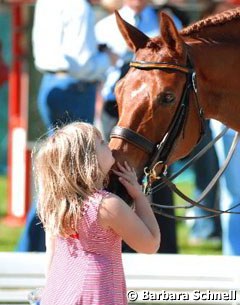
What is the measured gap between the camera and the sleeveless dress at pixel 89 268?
3863 millimetres

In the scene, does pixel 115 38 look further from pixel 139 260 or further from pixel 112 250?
pixel 112 250

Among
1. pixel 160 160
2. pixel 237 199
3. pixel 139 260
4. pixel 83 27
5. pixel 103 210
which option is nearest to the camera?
pixel 103 210

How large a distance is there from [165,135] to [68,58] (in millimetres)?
3182

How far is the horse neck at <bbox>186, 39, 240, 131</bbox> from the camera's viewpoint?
4.55 meters

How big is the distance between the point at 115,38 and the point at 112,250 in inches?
158

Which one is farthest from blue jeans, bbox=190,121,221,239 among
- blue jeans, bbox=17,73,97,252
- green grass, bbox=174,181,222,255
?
blue jeans, bbox=17,73,97,252

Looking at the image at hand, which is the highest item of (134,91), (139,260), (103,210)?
(134,91)

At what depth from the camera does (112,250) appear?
3930 millimetres

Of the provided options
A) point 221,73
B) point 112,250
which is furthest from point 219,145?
point 112,250

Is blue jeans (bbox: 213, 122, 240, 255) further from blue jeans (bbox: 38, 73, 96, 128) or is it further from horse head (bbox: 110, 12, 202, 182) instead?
horse head (bbox: 110, 12, 202, 182)

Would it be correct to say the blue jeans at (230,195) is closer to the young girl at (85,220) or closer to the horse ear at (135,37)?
the horse ear at (135,37)

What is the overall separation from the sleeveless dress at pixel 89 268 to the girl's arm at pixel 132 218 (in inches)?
1.5

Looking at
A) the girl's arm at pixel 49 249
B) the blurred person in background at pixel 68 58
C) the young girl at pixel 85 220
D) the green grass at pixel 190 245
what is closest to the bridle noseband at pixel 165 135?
the young girl at pixel 85 220

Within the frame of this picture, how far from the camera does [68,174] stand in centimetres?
389
